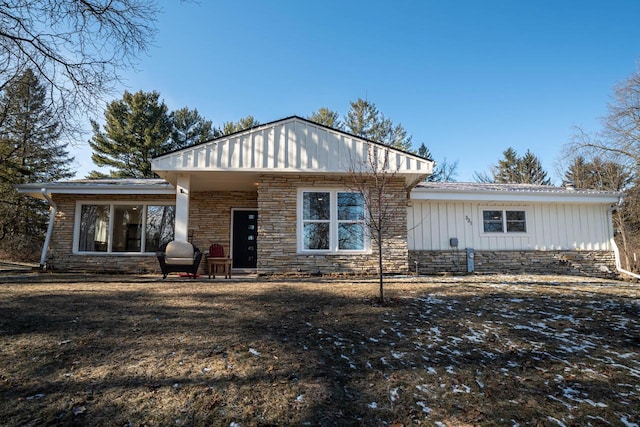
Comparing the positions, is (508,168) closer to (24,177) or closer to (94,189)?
(94,189)

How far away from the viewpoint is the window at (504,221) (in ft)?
37.6

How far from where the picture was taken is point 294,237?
926 cm

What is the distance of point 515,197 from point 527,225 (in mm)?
1132

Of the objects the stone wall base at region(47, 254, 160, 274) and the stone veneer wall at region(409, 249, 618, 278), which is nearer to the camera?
the stone wall base at region(47, 254, 160, 274)

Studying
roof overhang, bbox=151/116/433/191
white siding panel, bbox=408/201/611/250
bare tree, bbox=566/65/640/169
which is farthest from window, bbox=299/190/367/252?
bare tree, bbox=566/65/640/169

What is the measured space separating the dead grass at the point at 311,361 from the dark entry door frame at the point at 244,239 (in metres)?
5.51

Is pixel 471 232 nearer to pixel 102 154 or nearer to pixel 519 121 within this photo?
pixel 519 121

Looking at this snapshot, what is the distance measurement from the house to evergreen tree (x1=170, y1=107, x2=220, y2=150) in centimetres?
1687

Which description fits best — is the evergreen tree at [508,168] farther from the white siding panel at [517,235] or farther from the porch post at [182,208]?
the porch post at [182,208]

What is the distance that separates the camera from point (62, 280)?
318 inches

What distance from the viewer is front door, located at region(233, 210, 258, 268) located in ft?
38.3

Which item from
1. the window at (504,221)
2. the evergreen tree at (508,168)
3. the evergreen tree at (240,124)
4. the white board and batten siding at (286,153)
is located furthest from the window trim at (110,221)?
the evergreen tree at (508,168)

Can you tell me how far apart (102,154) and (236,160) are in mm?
21218

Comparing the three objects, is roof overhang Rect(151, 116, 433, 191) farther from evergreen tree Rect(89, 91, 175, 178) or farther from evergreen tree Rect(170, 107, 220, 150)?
evergreen tree Rect(170, 107, 220, 150)
